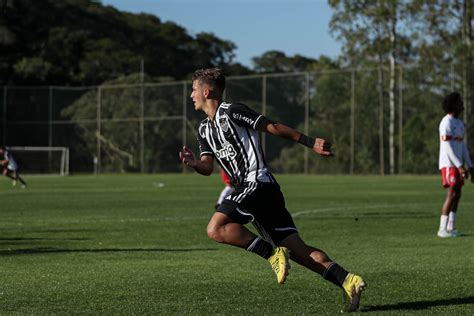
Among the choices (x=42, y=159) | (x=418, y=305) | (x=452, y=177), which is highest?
(x=452, y=177)

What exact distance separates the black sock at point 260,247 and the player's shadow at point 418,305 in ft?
2.83

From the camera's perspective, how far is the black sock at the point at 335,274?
816 cm

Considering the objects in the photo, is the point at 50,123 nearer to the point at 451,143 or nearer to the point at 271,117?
the point at 271,117

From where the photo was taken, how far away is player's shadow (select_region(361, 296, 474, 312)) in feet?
27.1

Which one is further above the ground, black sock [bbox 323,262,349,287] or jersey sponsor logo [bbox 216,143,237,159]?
jersey sponsor logo [bbox 216,143,237,159]

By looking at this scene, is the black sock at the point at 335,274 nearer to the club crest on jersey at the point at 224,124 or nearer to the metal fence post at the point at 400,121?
the club crest on jersey at the point at 224,124

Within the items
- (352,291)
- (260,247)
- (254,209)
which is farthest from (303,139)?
(352,291)

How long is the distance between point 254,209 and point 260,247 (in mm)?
298

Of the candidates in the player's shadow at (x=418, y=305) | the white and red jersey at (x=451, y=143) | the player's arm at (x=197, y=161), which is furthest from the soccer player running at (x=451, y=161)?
the player's arm at (x=197, y=161)

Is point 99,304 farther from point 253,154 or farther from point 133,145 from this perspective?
point 133,145

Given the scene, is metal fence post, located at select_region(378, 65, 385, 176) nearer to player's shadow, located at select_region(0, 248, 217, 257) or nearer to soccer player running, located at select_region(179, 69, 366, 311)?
player's shadow, located at select_region(0, 248, 217, 257)

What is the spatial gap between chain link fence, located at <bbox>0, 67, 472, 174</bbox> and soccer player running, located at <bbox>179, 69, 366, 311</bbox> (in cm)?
4131

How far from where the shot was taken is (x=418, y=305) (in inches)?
333

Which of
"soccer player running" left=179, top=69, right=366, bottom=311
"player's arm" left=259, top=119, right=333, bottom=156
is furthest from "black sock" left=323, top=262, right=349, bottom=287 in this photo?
"player's arm" left=259, top=119, right=333, bottom=156
